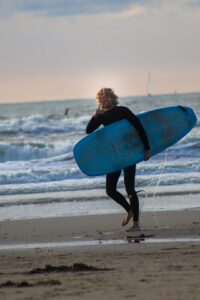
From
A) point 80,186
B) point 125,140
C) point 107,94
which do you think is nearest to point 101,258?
point 107,94

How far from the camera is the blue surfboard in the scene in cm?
955

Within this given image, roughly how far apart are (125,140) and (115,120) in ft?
1.99

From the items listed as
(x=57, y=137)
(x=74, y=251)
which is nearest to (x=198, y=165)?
(x=74, y=251)

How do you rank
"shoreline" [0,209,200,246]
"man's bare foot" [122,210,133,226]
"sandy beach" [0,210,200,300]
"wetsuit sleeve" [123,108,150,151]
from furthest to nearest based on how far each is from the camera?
1. "man's bare foot" [122,210,133,226]
2. "wetsuit sleeve" [123,108,150,151]
3. "shoreline" [0,209,200,246]
4. "sandy beach" [0,210,200,300]

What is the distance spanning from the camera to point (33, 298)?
17.8ft

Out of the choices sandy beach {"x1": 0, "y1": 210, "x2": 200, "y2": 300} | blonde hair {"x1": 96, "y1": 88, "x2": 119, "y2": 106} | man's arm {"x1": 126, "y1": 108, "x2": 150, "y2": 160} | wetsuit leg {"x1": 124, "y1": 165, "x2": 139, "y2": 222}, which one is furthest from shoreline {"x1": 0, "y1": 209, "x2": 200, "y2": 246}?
blonde hair {"x1": 96, "y1": 88, "x2": 119, "y2": 106}

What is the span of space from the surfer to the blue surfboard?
228 mm

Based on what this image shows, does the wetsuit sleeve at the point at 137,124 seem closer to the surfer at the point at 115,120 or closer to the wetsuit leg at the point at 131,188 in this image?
the surfer at the point at 115,120

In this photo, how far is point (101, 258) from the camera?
718cm

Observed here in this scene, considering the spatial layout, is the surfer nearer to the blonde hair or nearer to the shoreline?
the blonde hair

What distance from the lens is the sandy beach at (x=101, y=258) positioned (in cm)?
561

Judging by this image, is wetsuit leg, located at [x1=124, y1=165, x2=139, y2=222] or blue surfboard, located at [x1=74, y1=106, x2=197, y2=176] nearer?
wetsuit leg, located at [x1=124, y1=165, x2=139, y2=222]

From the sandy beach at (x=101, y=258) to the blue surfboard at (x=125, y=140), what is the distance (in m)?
0.65

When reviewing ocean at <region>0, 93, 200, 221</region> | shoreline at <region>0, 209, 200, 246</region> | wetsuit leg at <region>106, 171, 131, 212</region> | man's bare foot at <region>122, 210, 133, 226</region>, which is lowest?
ocean at <region>0, 93, 200, 221</region>
